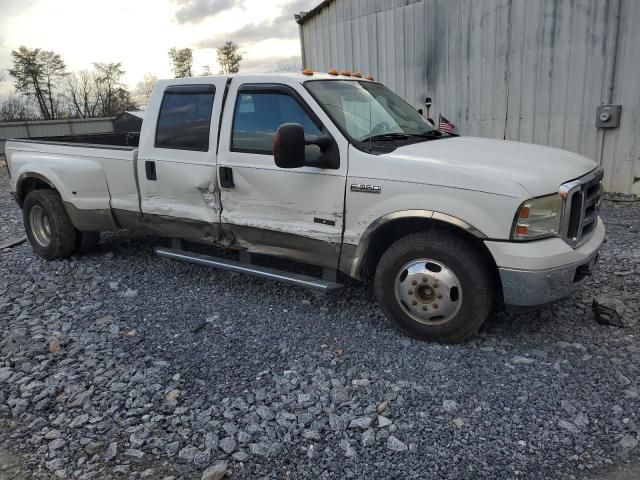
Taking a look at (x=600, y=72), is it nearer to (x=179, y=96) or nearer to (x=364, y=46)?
(x=364, y=46)

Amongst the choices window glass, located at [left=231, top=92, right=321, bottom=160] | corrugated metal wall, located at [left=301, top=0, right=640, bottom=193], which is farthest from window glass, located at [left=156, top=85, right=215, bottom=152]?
corrugated metal wall, located at [left=301, top=0, right=640, bottom=193]

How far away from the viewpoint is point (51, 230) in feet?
19.8

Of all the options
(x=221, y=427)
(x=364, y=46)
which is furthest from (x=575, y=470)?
(x=364, y=46)

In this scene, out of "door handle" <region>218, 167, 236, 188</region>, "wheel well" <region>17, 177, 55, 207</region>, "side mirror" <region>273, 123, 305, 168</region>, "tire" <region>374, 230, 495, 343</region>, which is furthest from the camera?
"wheel well" <region>17, 177, 55, 207</region>

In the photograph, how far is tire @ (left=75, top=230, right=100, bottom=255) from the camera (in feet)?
20.0

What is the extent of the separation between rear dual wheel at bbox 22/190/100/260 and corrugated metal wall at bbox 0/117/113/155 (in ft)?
63.5

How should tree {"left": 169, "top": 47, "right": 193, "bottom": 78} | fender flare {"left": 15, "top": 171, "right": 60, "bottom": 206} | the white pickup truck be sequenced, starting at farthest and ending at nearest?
tree {"left": 169, "top": 47, "right": 193, "bottom": 78}, fender flare {"left": 15, "top": 171, "right": 60, "bottom": 206}, the white pickup truck

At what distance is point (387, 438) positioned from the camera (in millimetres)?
2865

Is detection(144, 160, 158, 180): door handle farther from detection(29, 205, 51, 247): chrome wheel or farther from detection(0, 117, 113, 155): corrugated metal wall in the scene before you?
detection(0, 117, 113, 155): corrugated metal wall

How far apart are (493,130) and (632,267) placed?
15.1 ft

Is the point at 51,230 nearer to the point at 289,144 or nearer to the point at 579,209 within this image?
the point at 289,144

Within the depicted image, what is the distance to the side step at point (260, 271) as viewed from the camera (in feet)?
13.7

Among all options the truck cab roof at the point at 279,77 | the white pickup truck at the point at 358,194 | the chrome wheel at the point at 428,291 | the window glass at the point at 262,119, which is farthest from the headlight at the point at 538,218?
the truck cab roof at the point at 279,77

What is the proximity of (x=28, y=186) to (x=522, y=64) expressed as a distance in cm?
759
